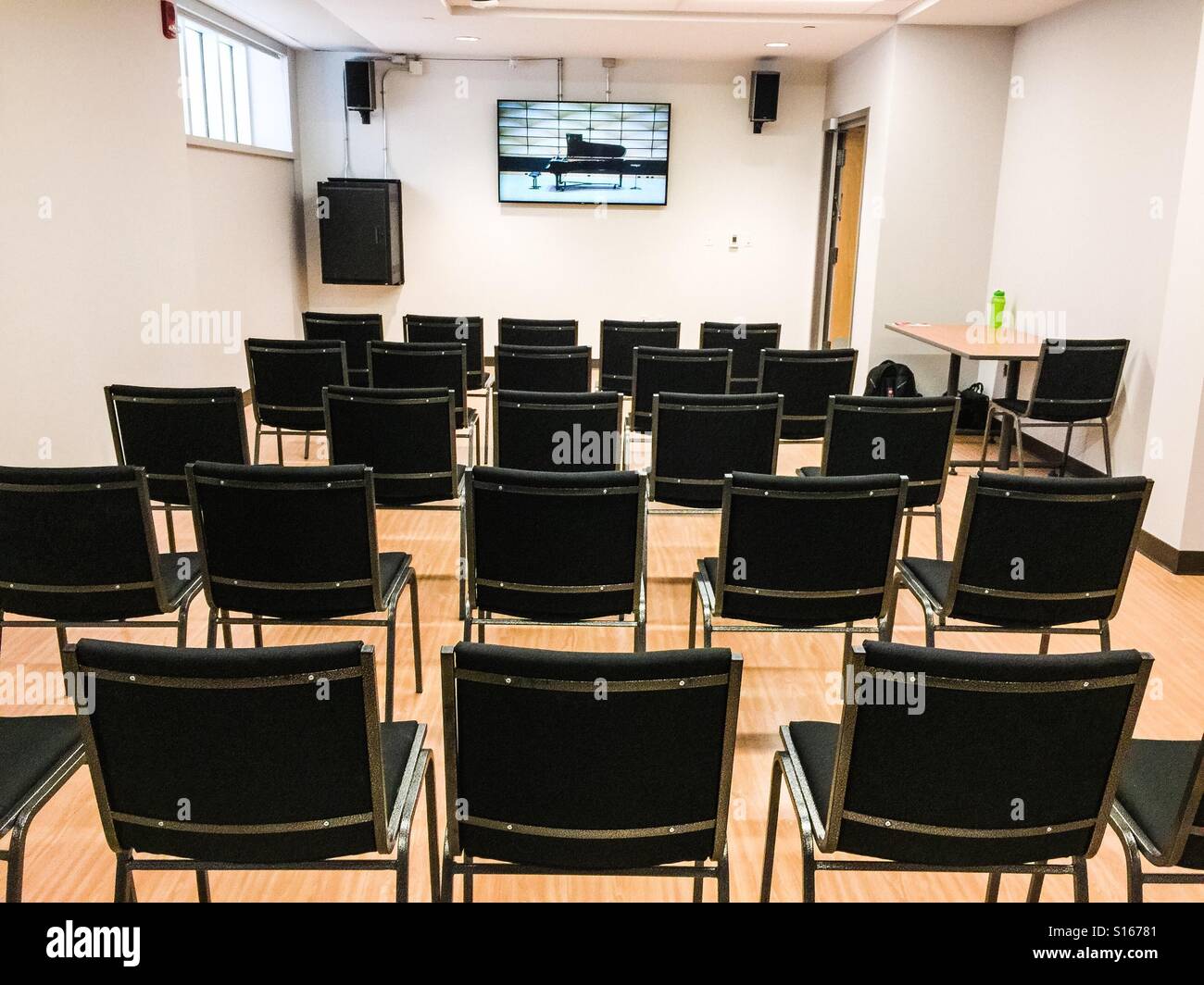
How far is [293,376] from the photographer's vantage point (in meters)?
5.16

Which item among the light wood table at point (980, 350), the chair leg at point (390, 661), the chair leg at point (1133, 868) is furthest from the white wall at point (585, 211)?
the chair leg at point (1133, 868)

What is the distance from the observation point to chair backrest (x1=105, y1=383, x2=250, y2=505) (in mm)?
3762

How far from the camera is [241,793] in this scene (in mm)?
1726

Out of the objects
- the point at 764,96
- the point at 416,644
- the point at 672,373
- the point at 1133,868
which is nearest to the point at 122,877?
the point at 416,644

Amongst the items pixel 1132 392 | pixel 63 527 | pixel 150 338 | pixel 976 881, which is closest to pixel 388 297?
pixel 150 338

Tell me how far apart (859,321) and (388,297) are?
15.8ft

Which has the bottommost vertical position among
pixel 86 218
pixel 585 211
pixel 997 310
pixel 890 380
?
pixel 890 380

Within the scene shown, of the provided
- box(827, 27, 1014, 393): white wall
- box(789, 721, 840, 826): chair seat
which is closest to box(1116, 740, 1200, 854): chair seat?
box(789, 721, 840, 826): chair seat

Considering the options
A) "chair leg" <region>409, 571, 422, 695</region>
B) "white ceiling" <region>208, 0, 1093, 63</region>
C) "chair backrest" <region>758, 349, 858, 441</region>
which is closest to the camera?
"chair leg" <region>409, 571, 422, 695</region>

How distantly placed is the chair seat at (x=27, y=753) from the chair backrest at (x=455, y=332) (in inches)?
172

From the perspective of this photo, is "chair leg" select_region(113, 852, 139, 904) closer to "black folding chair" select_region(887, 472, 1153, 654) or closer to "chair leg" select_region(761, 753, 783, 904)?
"chair leg" select_region(761, 753, 783, 904)

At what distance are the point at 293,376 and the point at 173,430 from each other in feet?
4.55

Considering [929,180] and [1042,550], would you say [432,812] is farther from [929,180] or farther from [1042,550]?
[929,180]

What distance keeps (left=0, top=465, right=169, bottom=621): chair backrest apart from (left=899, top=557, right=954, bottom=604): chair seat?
2.34 m
